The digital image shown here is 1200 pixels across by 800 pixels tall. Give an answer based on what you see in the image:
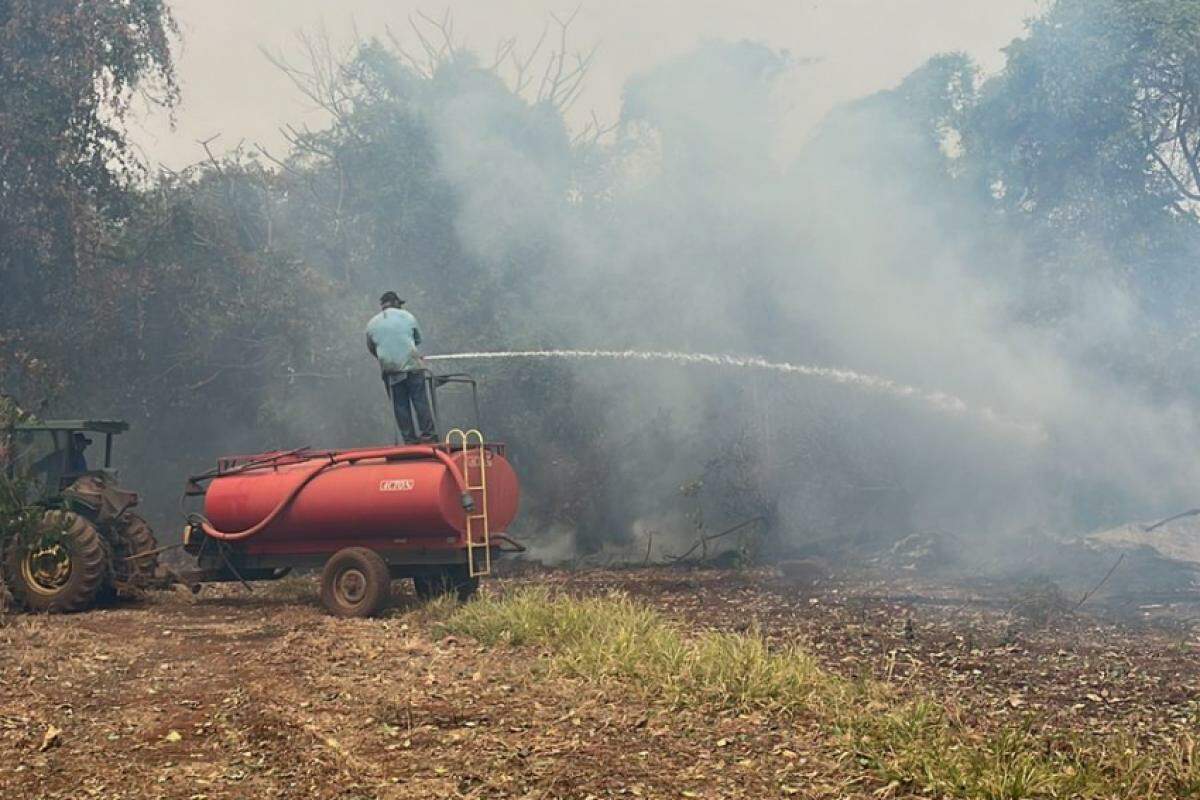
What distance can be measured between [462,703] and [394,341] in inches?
218

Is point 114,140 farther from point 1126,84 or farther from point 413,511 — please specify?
point 1126,84

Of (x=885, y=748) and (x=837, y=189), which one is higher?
(x=837, y=189)

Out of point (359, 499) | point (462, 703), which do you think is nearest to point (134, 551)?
point (359, 499)

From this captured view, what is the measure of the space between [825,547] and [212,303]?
11.0 m

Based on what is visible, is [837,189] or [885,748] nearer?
[885,748]

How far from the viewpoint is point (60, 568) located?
11.7m

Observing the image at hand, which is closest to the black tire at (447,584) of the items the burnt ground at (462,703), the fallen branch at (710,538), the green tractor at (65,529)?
the burnt ground at (462,703)

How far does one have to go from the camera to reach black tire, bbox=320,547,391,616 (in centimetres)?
1103

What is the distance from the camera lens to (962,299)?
19.3 metres

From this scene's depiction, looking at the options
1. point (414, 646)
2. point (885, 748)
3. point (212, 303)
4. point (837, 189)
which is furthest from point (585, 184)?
point (885, 748)

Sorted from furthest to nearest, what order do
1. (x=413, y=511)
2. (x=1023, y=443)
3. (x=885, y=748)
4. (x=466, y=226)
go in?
1. (x=466, y=226)
2. (x=1023, y=443)
3. (x=413, y=511)
4. (x=885, y=748)

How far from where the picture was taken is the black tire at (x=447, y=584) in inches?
456

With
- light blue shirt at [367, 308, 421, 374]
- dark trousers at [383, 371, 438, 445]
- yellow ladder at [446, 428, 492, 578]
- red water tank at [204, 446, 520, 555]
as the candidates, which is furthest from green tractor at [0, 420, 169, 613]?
yellow ladder at [446, 428, 492, 578]

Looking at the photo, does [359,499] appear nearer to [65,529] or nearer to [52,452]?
[65,529]
